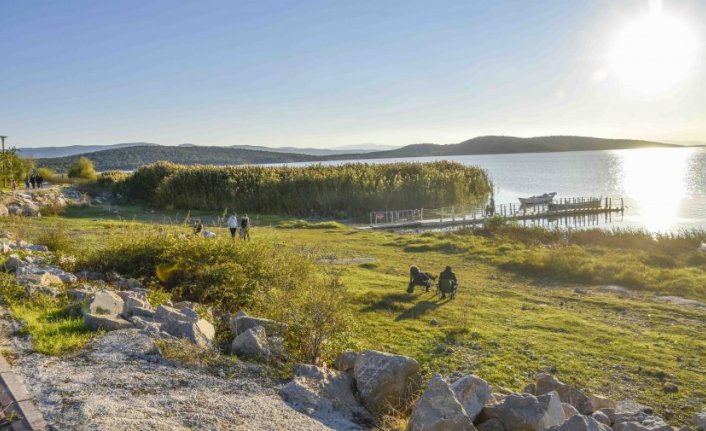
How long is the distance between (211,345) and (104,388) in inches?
70.0

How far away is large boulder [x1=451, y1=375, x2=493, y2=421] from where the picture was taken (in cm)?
607

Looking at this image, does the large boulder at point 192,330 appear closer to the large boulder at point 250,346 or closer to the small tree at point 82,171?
the large boulder at point 250,346

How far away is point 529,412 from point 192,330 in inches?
170

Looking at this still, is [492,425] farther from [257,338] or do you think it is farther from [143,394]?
[143,394]

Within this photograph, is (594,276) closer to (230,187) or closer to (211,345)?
(211,345)

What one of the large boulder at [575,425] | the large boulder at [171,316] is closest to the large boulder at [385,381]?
the large boulder at [575,425]

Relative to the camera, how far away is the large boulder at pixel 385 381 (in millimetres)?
6555

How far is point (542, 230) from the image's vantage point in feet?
99.3

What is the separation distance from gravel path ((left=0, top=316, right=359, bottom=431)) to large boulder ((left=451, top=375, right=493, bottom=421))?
126 centimetres

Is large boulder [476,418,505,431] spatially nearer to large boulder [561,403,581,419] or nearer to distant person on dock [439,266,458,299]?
large boulder [561,403,581,419]

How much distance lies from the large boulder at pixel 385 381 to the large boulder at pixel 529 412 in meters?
1.13

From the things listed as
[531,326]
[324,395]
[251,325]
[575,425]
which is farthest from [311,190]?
[575,425]

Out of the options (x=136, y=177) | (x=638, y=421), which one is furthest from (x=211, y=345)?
(x=136, y=177)

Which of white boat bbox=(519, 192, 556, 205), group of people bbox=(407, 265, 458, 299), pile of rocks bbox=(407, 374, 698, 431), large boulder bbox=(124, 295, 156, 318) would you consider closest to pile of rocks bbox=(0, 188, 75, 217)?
group of people bbox=(407, 265, 458, 299)
